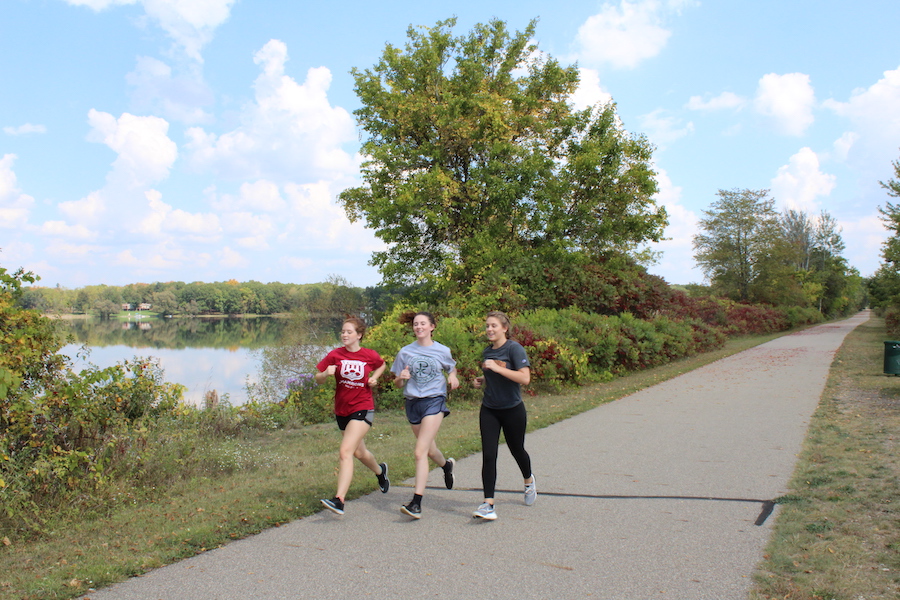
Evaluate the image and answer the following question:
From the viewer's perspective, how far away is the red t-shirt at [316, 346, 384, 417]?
5.45 meters

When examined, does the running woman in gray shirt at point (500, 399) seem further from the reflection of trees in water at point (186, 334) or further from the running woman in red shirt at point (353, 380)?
the reflection of trees in water at point (186, 334)

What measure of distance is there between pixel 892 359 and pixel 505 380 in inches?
494

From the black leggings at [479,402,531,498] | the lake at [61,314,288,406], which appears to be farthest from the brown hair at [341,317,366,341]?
the lake at [61,314,288,406]

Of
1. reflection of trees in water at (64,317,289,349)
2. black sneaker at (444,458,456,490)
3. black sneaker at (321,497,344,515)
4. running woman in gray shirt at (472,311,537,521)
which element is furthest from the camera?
reflection of trees in water at (64,317,289,349)

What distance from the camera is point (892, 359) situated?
45.7ft

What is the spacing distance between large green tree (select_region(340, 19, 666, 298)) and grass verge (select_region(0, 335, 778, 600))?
12548 mm

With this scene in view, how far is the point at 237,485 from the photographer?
6.38m

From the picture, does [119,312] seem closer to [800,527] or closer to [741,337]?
[741,337]

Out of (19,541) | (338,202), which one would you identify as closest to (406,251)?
(338,202)

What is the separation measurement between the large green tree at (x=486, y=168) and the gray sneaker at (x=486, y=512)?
1528 centimetres

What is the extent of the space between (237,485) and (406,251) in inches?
743

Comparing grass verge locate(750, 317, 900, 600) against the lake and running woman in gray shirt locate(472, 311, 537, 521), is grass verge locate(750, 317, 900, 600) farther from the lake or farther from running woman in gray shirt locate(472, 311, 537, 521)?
the lake

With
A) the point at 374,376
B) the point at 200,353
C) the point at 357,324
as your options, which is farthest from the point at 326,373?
the point at 200,353

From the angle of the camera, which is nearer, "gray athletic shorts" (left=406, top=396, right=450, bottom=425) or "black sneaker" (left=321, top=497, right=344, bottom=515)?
"black sneaker" (left=321, top=497, right=344, bottom=515)
